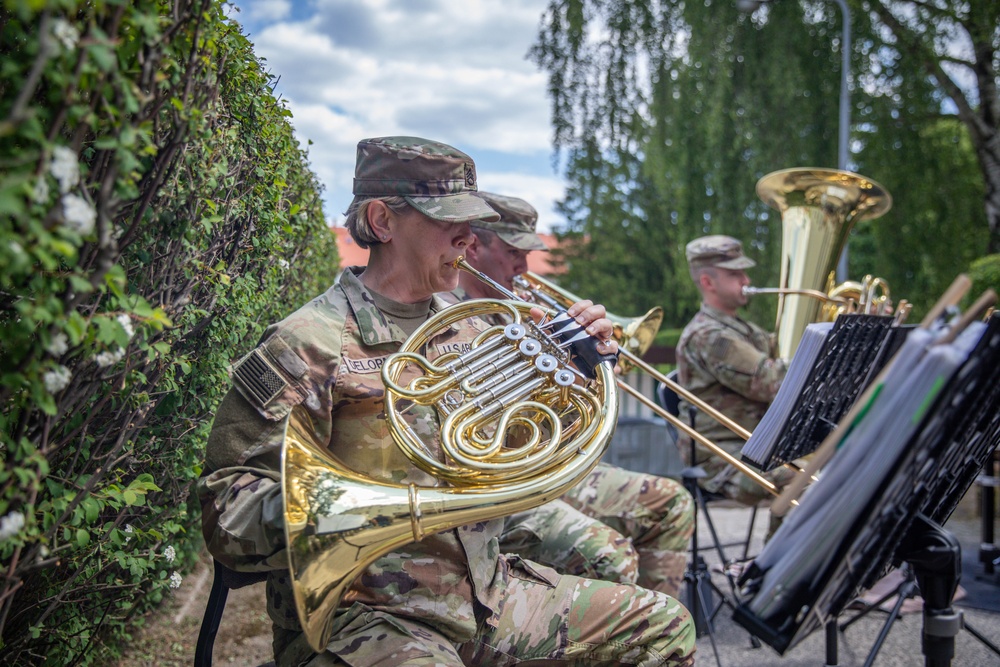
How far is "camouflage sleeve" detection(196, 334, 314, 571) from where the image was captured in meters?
1.63

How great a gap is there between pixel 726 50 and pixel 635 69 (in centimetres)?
107

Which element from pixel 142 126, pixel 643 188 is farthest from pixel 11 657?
pixel 643 188

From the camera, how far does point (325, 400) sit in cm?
185

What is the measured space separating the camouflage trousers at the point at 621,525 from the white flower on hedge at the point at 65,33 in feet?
6.86

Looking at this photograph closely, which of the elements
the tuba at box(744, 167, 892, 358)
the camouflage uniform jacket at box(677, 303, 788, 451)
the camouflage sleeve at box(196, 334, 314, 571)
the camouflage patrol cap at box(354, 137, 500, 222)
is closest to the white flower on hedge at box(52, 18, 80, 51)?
the camouflage sleeve at box(196, 334, 314, 571)

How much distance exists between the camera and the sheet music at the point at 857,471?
1.09m

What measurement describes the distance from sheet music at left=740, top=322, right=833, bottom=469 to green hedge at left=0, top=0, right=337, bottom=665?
147cm

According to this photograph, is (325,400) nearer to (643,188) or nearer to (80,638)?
(80,638)

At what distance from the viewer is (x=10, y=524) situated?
3.89 ft

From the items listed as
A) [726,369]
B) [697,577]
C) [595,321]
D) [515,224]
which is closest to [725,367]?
[726,369]

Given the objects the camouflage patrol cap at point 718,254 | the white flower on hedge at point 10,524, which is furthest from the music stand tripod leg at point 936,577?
the camouflage patrol cap at point 718,254

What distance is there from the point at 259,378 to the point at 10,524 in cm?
65

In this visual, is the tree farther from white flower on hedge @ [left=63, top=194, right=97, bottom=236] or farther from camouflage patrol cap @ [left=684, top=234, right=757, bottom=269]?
white flower on hedge @ [left=63, top=194, right=97, bottom=236]

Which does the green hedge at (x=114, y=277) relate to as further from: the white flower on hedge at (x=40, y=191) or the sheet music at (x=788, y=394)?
the sheet music at (x=788, y=394)
